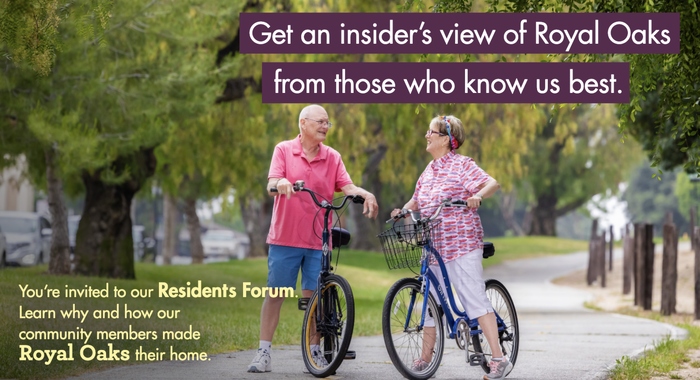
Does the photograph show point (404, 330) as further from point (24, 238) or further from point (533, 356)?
point (24, 238)

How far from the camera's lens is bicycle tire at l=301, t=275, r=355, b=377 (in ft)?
20.0

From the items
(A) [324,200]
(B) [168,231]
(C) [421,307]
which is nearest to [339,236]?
(A) [324,200]

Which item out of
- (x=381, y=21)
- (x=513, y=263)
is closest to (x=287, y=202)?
(x=381, y=21)

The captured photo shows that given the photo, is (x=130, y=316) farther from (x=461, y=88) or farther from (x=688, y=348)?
(x=688, y=348)

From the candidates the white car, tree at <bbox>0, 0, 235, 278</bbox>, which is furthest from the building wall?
tree at <bbox>0, 0, 235, 278</bbox>

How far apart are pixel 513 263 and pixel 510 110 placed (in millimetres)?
21866

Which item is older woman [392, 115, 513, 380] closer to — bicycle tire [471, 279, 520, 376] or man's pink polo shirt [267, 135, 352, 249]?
bicycle tire [471, 279, 520, 376]

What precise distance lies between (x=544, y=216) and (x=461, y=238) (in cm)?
4985

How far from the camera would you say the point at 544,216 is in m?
54.6

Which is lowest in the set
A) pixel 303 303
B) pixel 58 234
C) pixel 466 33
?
pixel 303 303

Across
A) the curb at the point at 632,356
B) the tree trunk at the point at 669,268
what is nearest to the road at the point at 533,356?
the curb at the point at 632,356

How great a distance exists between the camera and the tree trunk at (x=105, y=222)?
17.5 metres

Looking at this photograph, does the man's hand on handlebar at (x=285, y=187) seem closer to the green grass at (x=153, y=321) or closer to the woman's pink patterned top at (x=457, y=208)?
the woman's pink patterned top at (x=457, y=208)

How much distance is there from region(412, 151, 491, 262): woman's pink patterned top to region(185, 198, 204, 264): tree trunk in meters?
29.3
